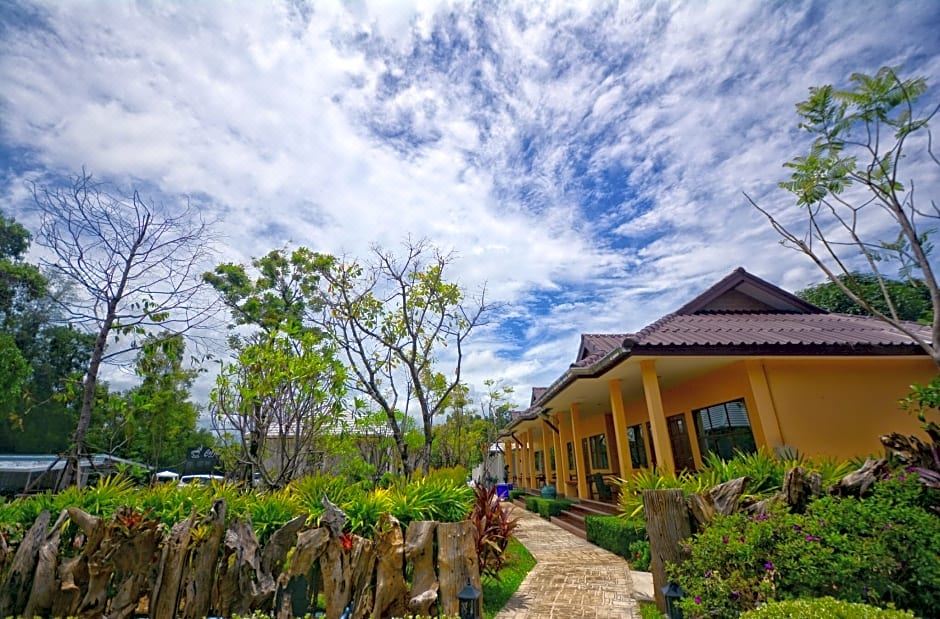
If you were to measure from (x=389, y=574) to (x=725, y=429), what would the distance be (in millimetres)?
8367

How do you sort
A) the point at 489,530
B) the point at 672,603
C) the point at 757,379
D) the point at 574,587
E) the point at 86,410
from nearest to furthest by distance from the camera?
the point at 672,603, the point at 574,587, the point at 489,530, the point at 86,410, the point at 757,379

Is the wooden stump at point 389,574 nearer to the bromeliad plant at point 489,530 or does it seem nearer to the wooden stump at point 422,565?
the wooden stump at point 422,565

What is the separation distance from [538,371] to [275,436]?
1522cm

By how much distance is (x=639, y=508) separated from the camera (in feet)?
16.4

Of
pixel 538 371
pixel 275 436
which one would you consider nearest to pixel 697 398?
pixel 275 436

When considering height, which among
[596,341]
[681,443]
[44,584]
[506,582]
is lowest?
[506,582]

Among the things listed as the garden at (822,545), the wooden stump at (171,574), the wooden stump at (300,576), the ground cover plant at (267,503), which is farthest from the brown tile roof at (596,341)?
the wooden stump at (171,574)

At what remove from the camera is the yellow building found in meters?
7.89

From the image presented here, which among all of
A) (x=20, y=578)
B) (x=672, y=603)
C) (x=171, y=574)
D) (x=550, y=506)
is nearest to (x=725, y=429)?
(x=550, y=506)

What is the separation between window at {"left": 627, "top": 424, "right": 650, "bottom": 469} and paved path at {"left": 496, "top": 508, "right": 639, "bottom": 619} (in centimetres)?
480

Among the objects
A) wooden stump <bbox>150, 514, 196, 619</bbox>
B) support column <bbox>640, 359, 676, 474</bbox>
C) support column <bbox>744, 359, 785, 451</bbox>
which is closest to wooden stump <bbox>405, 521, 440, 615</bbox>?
wooden stump <bbox>150, 514, 196, 619</bbox>

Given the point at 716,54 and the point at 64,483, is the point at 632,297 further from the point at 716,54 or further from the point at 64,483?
the point at 64,483

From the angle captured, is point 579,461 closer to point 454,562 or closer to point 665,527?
point 665,527

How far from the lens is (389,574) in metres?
3.81
